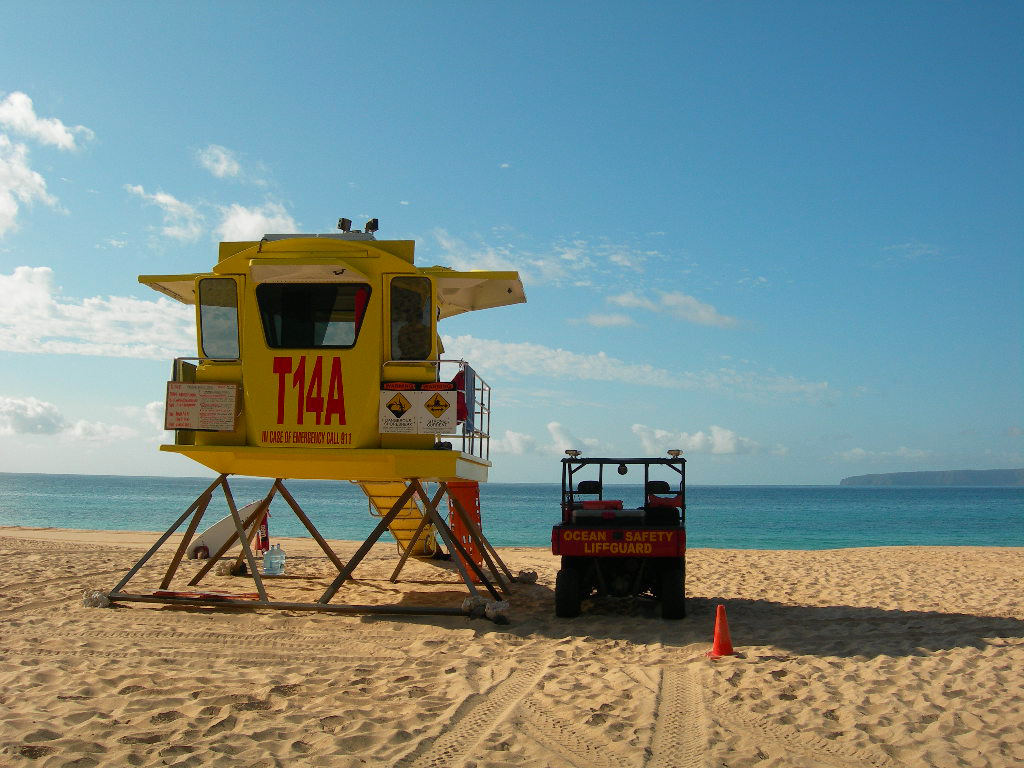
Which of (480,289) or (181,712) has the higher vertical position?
(480,289)

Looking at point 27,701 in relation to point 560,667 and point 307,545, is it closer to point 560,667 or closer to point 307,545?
point 560,667

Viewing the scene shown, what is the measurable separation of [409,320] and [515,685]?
478 cm

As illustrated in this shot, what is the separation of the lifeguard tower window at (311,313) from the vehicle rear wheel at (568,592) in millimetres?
3900

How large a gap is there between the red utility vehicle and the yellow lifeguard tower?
1299mm

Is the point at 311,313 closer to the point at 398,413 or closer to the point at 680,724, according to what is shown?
→ the point at 398,413

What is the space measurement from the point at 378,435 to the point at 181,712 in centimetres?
453

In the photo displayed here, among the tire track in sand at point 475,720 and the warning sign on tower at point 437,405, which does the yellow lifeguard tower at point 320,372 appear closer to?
the warning sign on tower at point 437,405

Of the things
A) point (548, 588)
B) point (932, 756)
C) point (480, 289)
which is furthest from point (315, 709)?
point (548, 588)

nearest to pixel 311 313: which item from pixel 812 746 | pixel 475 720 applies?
pixel 475 720

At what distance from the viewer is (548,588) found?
514 inches

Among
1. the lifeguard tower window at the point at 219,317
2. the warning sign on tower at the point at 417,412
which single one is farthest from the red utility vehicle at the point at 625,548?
the lifeguard tower window at the point at 219,317

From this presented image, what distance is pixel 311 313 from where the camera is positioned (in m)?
10.0

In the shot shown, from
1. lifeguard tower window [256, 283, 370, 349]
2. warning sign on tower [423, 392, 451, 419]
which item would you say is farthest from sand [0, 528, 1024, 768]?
lifeguard tower window [256, 283, 370, 349]

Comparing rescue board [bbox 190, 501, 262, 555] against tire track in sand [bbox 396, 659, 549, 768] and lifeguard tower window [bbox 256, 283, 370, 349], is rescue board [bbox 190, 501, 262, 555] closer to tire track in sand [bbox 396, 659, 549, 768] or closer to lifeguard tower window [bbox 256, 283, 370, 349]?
lifeguard tower window [bbox 256, 283, 370, 349]
